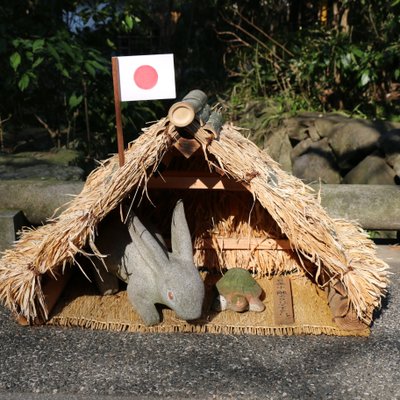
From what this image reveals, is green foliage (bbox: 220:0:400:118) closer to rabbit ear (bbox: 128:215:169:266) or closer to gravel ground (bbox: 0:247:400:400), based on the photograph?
rabbit ear (bbox: 128:215:169:266)

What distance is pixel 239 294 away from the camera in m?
2.74

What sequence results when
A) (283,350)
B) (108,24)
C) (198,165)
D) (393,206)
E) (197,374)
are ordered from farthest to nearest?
1. (108,24)
2. (393,206)
3. (198,165)
4. (283,350)
5. (197,374)

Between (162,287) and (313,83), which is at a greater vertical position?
(313,83)

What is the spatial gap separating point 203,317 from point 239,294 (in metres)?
0.22

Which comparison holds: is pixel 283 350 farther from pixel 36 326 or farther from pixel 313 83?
pixel 313 83

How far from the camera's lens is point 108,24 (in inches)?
223

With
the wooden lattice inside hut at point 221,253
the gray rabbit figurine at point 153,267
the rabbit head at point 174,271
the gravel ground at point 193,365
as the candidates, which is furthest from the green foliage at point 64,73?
the gravel ground at point 193,365

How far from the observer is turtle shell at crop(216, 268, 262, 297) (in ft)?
9.05

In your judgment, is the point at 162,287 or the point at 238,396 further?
the point at 162,287

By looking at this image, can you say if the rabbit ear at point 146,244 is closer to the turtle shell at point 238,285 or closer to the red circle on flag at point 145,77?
the turtle shell at point 238,285

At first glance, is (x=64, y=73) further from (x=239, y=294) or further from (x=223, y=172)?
(x=239, y=294)

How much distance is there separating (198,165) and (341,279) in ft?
3.49

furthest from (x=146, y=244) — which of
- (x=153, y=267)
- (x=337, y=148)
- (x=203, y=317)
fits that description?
(x=337, y=148)

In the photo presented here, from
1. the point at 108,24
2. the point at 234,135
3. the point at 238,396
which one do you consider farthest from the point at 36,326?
the point at 108,24
